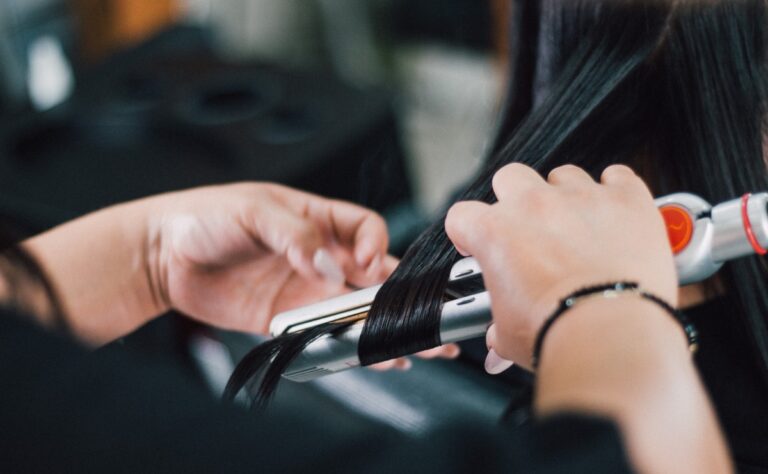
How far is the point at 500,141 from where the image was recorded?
0.69 metres

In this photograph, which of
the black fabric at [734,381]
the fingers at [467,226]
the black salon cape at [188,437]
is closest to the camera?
the black salon cape at [188,437]

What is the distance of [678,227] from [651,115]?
145 mm

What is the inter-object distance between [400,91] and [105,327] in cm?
149

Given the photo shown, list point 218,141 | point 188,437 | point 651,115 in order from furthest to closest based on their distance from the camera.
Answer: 1. point 218,141
2. point 651,115
3. point 188,437

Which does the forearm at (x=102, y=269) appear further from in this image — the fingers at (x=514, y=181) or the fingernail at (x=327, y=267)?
the fingers at (x=514, y=181)

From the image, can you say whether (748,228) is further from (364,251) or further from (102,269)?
(102,269)

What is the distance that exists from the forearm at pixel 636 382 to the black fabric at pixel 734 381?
Result: 0.24 meters

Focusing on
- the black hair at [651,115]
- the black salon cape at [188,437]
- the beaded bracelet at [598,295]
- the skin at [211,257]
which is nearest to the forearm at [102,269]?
the skin at [211,257]

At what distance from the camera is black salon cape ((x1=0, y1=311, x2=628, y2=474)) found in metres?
0.33

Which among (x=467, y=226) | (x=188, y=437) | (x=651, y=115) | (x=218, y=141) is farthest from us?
(x=218, y=141)

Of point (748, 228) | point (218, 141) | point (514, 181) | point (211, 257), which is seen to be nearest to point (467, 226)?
point (514, 181)

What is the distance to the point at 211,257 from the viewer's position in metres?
0.63

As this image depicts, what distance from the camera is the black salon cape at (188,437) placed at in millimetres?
327

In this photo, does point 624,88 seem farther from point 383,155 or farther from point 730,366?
point 383,155
